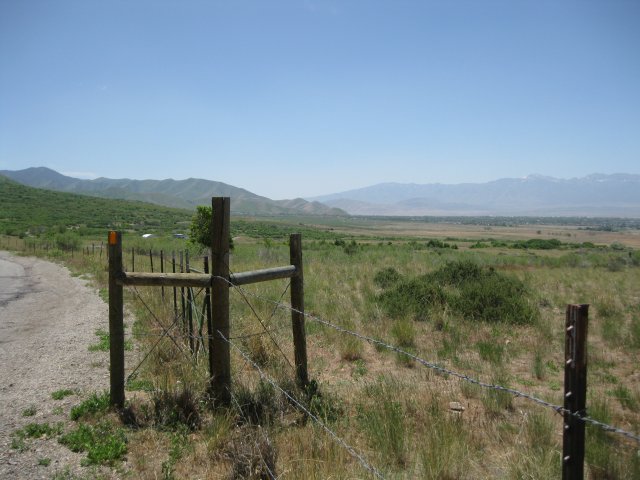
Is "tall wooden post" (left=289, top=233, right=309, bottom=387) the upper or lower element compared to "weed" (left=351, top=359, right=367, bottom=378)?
upper

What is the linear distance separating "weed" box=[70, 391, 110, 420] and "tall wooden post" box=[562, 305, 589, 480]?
4736 mm

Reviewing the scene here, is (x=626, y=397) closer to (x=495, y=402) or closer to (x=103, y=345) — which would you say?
(x=495, y=402)

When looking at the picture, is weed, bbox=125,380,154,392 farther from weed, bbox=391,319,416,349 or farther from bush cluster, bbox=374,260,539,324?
bush cluster, bbox=374,260,539,324

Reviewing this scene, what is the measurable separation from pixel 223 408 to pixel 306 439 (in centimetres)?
115

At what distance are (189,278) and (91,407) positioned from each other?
1856 millimetres

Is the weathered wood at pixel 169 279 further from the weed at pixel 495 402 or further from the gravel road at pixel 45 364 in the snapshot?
the weed at pixel 495 402

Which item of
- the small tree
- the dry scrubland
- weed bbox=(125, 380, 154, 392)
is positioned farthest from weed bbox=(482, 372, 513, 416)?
the small tree

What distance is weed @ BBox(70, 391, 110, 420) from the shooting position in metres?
5.11

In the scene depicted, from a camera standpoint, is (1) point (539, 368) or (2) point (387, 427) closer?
(2) point (387, 427)

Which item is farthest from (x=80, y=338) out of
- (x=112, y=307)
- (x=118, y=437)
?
(x=118, y=437)

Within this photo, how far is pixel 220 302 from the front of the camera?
504cm

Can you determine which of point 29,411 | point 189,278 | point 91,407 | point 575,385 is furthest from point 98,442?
point 575,385

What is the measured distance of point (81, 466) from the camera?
4113 millimetres

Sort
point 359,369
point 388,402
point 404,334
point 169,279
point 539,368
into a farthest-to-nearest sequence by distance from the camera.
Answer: point 404,334 < point 359,369 < point 539,368 < point 169,279 < point 388,402
